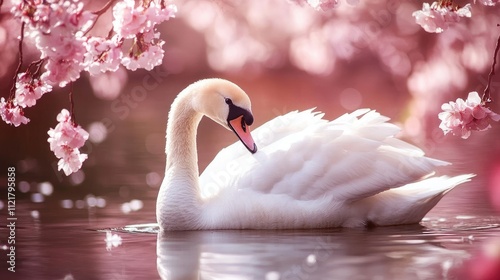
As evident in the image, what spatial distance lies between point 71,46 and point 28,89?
4.56ft

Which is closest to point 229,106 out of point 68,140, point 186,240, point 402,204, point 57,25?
point 186,240

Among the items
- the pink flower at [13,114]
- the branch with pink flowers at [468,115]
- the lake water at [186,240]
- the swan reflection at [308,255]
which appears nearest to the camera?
the swan reflection at [308,255]

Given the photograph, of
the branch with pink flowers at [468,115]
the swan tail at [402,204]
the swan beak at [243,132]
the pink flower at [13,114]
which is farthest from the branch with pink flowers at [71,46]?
the swan tail at [402,204]

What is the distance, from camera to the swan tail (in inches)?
424

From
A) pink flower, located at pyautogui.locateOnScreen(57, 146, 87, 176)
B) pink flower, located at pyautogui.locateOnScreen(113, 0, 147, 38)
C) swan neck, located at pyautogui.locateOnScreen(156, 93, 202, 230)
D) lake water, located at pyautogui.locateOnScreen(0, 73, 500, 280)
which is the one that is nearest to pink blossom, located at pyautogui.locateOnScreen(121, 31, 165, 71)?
pink flower, located at pyautogui.locateOnScreen(113, 0, 147, 38)

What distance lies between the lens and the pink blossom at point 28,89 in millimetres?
8867

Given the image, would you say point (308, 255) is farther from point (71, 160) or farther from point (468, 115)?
point (71, 160)

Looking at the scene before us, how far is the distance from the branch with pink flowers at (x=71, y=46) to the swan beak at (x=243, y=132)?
57.9 inches

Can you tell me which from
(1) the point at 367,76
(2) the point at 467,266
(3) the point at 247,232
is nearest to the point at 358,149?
(3) the point at 247,232

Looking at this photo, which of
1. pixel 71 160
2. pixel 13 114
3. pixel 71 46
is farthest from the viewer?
pixel 71 160

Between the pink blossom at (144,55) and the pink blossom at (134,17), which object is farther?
the pink blossom at (144,55)

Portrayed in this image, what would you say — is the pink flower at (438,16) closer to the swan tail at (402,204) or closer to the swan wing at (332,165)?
the swan wing at (332,165)

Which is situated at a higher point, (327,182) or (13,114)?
(13,114)

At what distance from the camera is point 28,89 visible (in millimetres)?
8875
